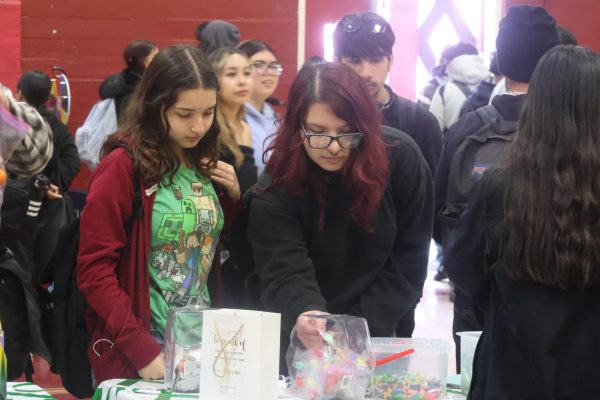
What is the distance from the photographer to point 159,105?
289 cm

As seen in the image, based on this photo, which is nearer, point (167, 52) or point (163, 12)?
point (167, 52)

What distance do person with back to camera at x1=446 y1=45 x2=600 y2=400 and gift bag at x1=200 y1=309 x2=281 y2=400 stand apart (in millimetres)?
477

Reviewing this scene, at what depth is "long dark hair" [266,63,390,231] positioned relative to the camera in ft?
8.96

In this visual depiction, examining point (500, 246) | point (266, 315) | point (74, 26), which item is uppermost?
point (74, 26)

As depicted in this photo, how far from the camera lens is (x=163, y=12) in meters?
8.20

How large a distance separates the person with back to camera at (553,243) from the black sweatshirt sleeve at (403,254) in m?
0.64

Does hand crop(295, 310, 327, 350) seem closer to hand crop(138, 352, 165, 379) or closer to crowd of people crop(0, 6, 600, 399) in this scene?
crowd of people crop(0, 6, 600, 399)

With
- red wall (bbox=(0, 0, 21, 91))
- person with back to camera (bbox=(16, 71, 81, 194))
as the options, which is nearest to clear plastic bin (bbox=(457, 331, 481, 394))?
person with back to camera (bbox=(16, 71, 81, 194))

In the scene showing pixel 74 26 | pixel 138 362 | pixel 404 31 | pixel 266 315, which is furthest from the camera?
pixel 404 31

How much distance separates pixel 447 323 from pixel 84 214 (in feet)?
13.4

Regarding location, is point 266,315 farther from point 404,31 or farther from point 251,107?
point 404,31

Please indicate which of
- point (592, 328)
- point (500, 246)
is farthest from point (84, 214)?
point (592, 328)

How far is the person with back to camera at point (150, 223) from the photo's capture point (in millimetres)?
2760

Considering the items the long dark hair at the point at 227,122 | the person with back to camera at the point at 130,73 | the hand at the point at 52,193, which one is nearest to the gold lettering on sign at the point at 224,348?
the long dark hair at the point at 227,122
